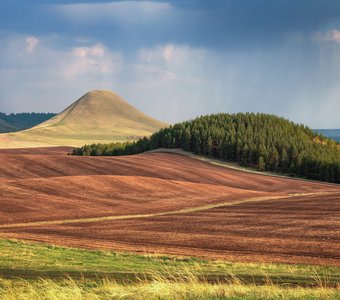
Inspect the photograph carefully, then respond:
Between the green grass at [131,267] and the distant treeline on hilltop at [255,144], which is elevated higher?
the distant treeline on hilltop at [255,144]

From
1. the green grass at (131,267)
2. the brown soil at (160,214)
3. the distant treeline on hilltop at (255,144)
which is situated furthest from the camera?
the distant treeline on hilltop at (255,144)

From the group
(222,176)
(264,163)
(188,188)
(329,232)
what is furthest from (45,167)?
(264,163)

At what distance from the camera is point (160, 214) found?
2243 inches

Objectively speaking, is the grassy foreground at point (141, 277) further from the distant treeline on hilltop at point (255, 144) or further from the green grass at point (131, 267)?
the distant treeline on hilltop at point (255, 144)

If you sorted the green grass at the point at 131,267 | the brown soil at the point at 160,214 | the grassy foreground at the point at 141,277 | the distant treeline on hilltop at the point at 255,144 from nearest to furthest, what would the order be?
the grassy foreground at the point at 141,277 → the green grass at the point at 131,267 → the brown soil at the point at 160,214 → the distant treeline on hilltop at the point at 255,144

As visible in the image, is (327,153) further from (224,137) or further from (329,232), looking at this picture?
(329,232)

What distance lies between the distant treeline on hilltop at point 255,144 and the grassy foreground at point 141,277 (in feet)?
378

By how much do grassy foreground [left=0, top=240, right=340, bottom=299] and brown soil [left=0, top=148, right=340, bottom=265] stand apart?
4.13m

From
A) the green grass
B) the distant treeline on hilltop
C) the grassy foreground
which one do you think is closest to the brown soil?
the green grass

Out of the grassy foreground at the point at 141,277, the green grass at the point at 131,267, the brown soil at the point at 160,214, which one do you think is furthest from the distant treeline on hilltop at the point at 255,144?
the grassy foreground at the point at 141,277

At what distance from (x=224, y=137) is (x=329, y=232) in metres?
119

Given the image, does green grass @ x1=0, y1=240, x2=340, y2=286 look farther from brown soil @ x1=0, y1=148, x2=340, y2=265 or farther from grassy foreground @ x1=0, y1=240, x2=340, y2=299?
brown soil @ x1=0, y1=148, x2=340, y2=265

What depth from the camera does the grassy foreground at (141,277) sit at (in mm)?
14547

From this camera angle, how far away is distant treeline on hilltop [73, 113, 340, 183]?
14350 cm
